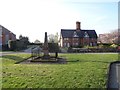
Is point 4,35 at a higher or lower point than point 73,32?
lower

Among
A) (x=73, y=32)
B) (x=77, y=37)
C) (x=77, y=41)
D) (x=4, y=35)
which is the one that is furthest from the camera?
(x=77, y=41)

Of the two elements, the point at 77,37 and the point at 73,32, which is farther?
the point at 73,32

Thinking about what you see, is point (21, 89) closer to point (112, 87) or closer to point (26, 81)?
point (26, 81)

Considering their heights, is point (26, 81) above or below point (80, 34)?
below

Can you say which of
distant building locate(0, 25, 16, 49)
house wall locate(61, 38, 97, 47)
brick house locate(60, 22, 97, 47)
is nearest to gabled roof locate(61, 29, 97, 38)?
brick house locate(60, 22, 97, 47)

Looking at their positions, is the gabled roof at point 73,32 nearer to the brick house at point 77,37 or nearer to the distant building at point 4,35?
the brick house at point 77,37

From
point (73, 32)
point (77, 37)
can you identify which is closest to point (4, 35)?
point (73, 32)

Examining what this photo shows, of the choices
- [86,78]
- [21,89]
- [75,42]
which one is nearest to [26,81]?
[21,89]

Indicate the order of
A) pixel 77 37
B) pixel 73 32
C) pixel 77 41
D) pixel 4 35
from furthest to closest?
pixel 77 41
pixel 73 32
pixel 77 37
pixel 4 35

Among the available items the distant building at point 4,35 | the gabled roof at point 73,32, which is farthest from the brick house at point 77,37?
the distant building at point 4,35

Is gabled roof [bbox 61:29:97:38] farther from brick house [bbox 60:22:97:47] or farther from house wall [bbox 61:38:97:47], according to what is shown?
house wall [bbox 61:38:97:47]

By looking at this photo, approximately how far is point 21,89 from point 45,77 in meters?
2.15

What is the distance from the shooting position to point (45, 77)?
11625mm

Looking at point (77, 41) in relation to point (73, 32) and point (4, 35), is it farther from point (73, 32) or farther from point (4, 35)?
point (4, 35)
